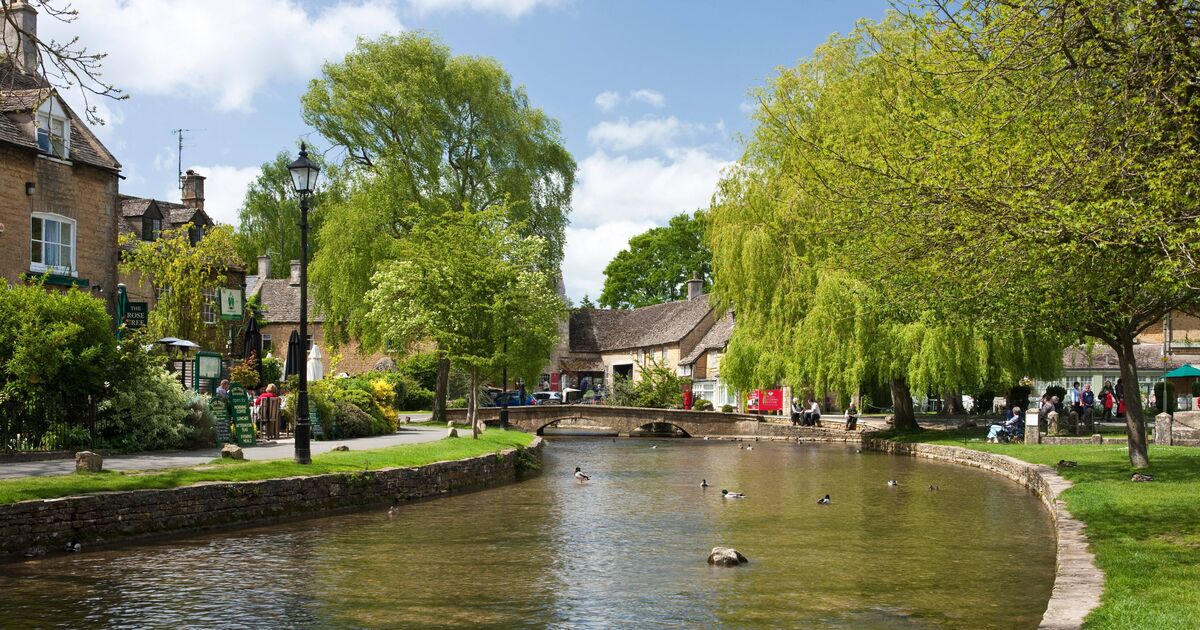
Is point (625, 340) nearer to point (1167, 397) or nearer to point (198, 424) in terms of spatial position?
point (1167, 397)

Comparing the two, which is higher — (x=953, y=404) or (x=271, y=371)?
(x=271, y=371)

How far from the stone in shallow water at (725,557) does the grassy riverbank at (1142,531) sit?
4.37 meters

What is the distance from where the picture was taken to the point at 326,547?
15.5 m

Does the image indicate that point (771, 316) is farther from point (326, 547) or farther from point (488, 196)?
point (326, 547)

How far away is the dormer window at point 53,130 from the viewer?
103 ft

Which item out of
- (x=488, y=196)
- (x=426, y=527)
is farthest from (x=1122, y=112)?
(x=488, y=196)

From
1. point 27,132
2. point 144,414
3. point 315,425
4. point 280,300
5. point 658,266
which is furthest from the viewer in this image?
point 658,266

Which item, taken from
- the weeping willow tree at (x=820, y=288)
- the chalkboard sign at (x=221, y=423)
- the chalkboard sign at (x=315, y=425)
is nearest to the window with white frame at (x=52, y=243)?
the chalkboard sign at (x=315, y=425)

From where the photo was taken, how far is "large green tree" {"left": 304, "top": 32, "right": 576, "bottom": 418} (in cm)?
4566

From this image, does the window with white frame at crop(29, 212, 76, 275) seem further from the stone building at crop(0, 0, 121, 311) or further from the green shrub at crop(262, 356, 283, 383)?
the green shrub at crop(262, 356, 283, 383)

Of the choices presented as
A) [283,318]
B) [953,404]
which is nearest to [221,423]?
[953,404]

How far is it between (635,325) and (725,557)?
6917 cm

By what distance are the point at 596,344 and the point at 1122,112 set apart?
72170 mm

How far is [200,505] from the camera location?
16.7 metres
